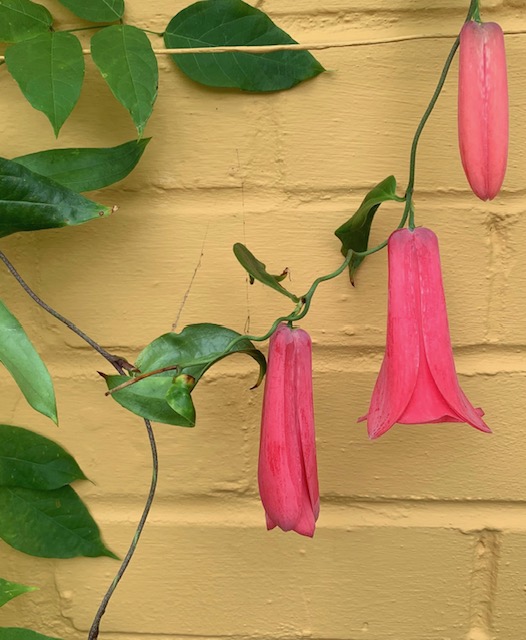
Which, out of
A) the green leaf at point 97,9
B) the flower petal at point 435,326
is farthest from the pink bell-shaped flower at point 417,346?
the green leaf at point 97,9

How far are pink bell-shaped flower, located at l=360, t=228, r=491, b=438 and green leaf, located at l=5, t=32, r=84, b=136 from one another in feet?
0.64

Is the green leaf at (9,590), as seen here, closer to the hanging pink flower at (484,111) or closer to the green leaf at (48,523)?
the green leaf at (48,523)

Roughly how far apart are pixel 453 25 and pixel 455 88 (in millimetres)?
36

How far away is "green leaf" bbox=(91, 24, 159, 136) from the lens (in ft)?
1.50

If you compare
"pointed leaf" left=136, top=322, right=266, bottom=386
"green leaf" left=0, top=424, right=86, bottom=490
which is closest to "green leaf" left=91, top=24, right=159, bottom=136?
"pointed leaf" left=136, top=322, right=266, bottom=386

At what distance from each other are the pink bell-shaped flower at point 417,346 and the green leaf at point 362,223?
41 mm

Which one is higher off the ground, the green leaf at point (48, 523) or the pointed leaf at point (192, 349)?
the pointed leaf at point (192, 349)

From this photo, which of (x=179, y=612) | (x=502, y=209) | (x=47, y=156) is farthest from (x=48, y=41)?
(x=179, y=612)

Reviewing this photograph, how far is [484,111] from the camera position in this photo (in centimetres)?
39

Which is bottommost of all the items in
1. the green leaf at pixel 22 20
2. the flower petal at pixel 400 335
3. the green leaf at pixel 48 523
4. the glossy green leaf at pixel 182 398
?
the green leaf at pixel 48 523

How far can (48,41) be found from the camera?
0.47m

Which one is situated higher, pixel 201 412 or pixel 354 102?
pixel 354 102

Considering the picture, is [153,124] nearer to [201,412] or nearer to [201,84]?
[201,84]

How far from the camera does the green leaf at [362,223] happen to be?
0.46m
